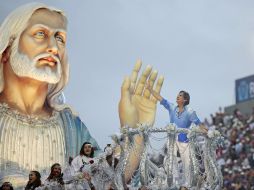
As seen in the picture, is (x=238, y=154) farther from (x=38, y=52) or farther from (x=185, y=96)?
(x=185, y=96)

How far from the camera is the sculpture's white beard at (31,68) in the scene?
10.2 m

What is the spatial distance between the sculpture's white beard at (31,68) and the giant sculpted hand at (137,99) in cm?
122

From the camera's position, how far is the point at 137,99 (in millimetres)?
10898

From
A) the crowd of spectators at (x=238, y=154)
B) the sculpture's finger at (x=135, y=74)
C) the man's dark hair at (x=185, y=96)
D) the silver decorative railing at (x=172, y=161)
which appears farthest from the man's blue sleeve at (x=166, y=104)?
the crowd of spectators at (x=238, y=154)

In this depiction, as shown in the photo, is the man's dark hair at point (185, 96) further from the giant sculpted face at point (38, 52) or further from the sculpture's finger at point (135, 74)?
the giant sculpted face at point (38, 52)

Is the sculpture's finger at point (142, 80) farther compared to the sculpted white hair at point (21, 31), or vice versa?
the sculpture's finger at point (142, 80)

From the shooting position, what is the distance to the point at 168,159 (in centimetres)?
804

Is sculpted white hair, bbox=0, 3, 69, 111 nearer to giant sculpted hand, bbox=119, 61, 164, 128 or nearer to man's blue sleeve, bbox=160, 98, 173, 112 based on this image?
giant sculpted hand, bbox=119, 61, 164, 128

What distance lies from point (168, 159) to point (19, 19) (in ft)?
12.1

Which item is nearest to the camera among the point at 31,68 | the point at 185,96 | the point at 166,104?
the point at 185,96

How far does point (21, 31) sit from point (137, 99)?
7.20 feet

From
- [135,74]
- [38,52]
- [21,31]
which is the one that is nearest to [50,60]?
[38,52]

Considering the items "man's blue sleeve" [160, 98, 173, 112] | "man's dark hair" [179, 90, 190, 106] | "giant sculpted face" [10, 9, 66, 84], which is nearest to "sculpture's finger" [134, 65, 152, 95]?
"man's blue sleeve" [160, 98, 173, 112]

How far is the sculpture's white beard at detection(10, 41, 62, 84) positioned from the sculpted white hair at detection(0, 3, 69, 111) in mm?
151
